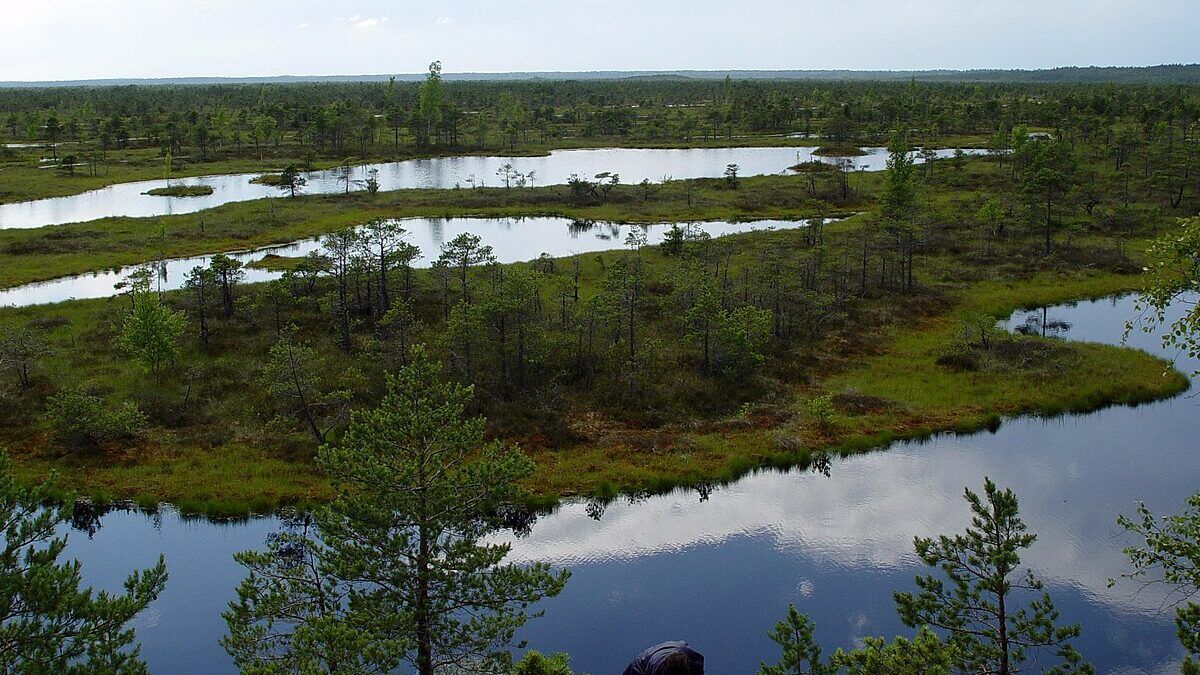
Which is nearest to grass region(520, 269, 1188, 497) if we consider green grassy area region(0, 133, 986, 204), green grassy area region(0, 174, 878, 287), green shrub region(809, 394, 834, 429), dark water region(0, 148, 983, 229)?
green shrub region(809, 394, 834, 429)

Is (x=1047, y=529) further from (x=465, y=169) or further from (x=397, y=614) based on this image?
(x=465, y=169)

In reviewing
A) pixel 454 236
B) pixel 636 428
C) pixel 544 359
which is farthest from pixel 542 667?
pixel 454 236

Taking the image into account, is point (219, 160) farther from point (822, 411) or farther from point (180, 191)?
point (822, 411)

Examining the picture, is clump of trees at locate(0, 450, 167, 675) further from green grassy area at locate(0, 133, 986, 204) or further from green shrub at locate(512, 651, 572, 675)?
green grassy area at locate(0, 133, 986, 204)

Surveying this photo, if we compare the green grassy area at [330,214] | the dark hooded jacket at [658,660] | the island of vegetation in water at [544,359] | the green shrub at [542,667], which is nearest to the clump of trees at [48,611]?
the island of vegetation in water at [544,359]

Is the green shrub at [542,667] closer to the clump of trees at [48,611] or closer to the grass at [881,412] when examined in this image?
the clump of trees at [48,611]
